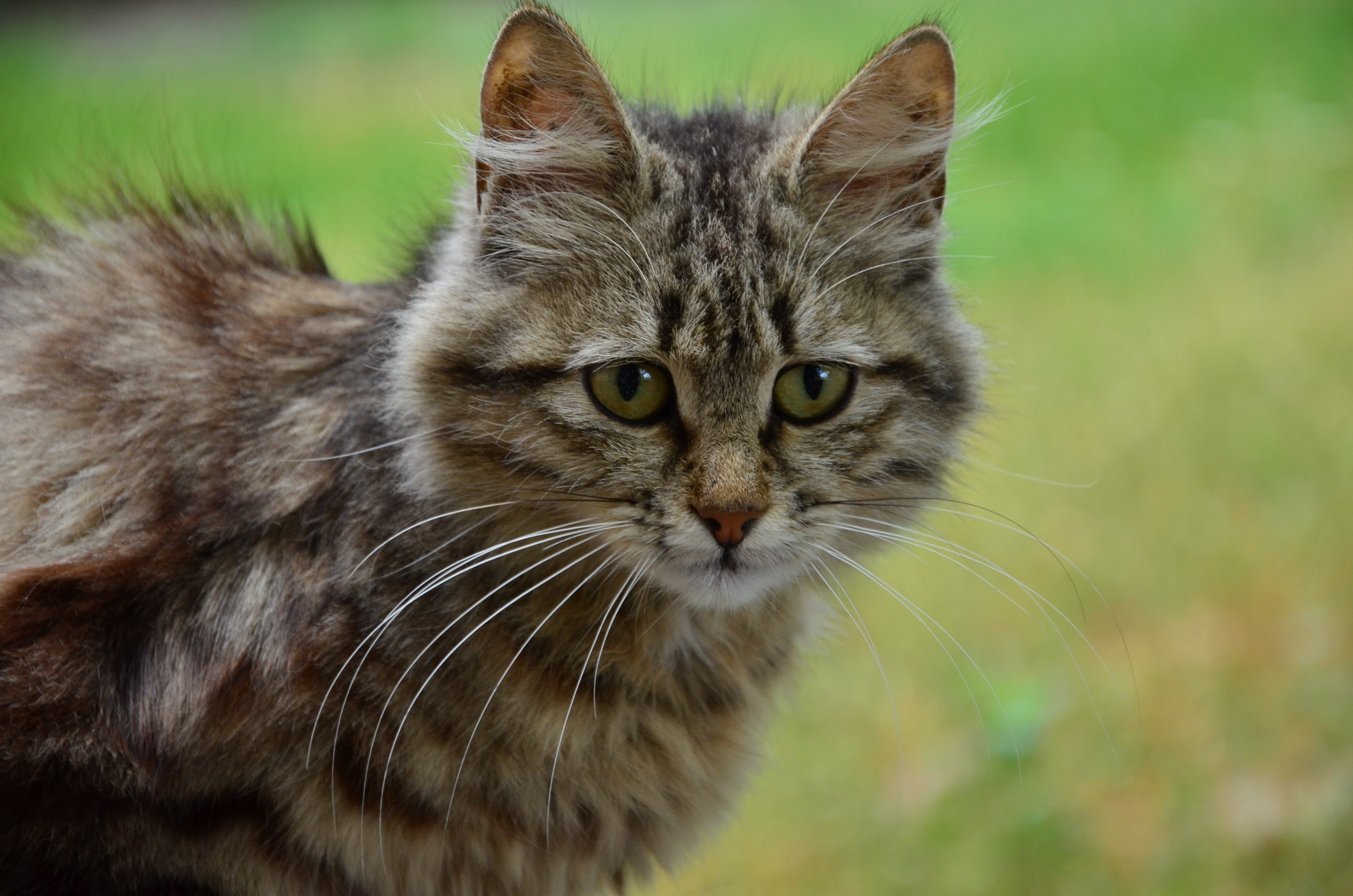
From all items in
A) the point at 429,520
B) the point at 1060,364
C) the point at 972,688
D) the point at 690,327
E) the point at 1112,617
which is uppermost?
the point at 690,327

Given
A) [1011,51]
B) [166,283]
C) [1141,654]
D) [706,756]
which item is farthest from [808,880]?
[1011,51]

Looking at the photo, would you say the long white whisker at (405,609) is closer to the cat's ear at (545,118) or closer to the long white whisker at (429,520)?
the long white whisker at (429,520)

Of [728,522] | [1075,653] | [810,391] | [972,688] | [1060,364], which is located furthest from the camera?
[1060,364]

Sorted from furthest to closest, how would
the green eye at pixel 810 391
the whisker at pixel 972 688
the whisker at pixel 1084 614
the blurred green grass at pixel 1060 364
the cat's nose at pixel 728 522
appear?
1. the whisker at pixel 1084 614
2. the blurred green grass at pixel 1060 364
3. the whisker at pixel 972 688
4. the green eye at pixel 810 391
5. the cat's nose at pixel 728 522

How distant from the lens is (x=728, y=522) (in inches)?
55.2

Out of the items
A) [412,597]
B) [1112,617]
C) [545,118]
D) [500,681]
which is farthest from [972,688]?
[545,118]

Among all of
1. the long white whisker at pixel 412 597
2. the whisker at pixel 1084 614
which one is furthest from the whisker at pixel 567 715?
the whisker at pixel 1084 614

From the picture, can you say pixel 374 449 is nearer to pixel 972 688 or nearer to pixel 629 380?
pixel 629 380

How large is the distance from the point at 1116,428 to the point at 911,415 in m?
1.63

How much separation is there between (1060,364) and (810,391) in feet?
6.42

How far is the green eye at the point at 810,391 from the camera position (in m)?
1.50

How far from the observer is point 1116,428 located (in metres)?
2.97

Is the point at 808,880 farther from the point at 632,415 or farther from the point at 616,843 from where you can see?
the point at 632,415

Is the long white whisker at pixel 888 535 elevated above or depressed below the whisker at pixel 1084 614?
above
